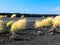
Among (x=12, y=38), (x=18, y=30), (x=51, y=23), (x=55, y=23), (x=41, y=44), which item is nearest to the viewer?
(x=41, y=44)

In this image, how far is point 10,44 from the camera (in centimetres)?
1410

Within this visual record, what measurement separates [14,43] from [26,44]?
71 cm

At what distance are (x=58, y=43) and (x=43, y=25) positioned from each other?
1144cm

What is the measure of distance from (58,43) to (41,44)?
0.87 meters

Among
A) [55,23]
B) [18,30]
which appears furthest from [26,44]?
[55,23]

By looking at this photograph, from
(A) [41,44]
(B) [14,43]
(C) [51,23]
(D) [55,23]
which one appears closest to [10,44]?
(B) [14,43]

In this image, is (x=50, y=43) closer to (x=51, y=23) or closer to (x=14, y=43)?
(x=14, y=43)

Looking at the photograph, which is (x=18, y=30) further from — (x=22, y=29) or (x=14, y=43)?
(x=14, y=43)

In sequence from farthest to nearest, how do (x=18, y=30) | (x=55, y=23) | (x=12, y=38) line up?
(x=55, y=23)
(x=18, y=30)
(x=12, y=38)

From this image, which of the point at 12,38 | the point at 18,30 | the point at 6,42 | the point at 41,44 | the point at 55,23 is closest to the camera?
the point at 41,44

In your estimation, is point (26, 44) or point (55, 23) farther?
point (55, 23)

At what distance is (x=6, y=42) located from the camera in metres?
14.9

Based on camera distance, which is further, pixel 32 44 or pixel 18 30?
pixel 18 30

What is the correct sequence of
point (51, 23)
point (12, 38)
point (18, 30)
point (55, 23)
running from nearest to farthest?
point (12, 38) < point (18, 30) < point (55, 23) < point (51, 23)
